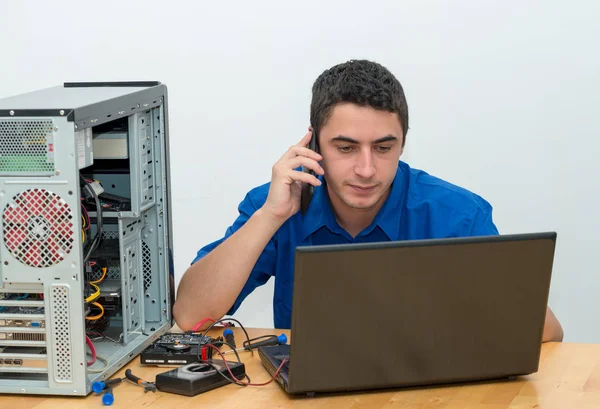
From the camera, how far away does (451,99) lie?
3.09 metres

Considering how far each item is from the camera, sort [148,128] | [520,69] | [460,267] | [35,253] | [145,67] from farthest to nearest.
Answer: [145,67]
[520,69]
[148,128]
[35,253]
[460,267]

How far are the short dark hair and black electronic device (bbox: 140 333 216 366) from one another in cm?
60

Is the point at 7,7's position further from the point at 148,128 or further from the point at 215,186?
the point at 148,128

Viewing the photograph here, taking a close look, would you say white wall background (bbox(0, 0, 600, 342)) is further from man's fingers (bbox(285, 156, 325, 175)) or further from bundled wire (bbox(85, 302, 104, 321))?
bundled wire (bbox(85, 302, 104, 321))

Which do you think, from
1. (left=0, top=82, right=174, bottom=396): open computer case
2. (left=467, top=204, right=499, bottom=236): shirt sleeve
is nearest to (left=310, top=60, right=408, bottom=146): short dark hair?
(left=467, top=204, right=499, bottom=236): shirt sleeve

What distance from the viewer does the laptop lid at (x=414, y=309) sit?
1374 mm

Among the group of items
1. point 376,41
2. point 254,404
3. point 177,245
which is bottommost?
point 177,245

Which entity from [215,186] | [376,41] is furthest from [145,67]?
[376,41]

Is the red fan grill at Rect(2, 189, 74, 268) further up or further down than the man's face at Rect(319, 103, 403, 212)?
further down

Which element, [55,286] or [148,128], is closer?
[55,286]

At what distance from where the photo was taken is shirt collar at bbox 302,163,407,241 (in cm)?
206

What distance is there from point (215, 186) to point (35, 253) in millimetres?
1800

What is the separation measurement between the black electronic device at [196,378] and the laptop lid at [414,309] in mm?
177

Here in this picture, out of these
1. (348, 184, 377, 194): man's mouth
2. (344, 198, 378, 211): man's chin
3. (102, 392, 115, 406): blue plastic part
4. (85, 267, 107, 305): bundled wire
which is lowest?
(102, 392, 115, 406): blue plastic part
